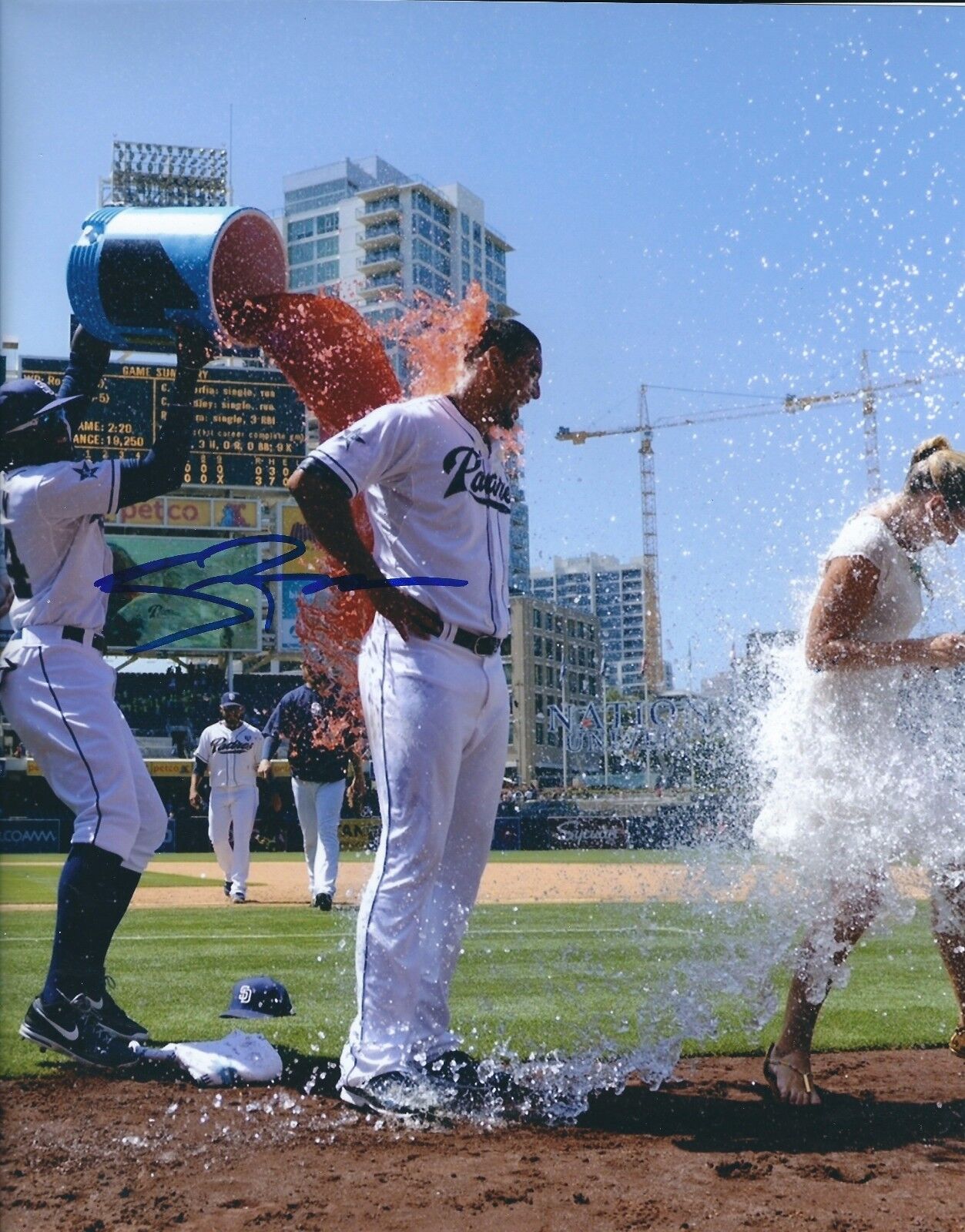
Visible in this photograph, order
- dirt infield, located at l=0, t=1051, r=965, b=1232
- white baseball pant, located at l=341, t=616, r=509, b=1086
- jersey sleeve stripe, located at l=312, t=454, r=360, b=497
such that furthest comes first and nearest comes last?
white baseball pant, located at l=341, t=616, r=509, b=1086, jersey sleeve stripe, located at l=312, t=454, r=360, b=497, dirt infield, located at l=0, t=1051, r=965, b=1232

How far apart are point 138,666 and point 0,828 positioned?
0.39 metres

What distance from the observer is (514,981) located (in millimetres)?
3924

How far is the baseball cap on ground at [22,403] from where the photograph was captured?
211 centimetres

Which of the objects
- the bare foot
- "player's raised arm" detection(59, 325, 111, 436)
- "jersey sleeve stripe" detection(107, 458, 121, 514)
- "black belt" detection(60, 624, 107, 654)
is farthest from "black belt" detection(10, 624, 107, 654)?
the bare foot

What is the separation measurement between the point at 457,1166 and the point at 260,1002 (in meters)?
1.08

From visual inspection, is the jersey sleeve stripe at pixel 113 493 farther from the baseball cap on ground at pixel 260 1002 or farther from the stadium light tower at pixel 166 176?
the baseball cap on ground at pixel 260 1002

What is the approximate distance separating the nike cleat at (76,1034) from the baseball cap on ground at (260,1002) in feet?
1.59

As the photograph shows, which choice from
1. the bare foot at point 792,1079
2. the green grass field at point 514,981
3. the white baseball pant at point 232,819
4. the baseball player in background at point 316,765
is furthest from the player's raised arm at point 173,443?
the bare foot at point 792,1079

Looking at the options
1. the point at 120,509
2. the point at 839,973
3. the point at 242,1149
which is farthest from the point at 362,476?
the point at 839,973

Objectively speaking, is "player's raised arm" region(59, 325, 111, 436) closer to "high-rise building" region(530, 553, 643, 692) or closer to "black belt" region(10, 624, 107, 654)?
"black belt" region(10, 624, 107, 654)

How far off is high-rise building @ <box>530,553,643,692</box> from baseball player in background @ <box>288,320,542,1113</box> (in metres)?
0.30

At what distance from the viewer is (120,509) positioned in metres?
2.17

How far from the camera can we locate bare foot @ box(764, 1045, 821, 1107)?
2410mm

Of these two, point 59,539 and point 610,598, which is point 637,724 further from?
point 59,539
